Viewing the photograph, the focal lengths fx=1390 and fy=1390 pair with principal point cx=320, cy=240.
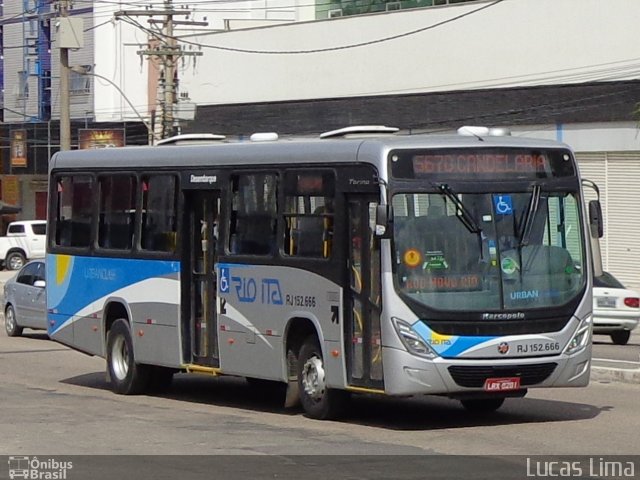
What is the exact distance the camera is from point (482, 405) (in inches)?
577

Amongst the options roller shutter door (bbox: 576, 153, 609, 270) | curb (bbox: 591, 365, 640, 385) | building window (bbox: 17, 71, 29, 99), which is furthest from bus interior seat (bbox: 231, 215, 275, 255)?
building window (bbox: 17, 71, 29, 99)

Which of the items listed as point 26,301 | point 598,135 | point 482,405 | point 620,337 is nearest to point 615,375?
point 482,405

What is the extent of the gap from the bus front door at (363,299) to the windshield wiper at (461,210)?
67 cm

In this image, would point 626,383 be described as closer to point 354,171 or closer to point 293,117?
point 354,171

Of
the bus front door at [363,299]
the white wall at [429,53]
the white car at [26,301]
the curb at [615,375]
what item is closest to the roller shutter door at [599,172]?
the white wall at [429,53]

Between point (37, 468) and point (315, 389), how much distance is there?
12.9ft

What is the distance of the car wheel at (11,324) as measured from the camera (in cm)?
2740

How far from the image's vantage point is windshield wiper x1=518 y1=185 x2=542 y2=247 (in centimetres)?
1335

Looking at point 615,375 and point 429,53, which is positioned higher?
point 429,53

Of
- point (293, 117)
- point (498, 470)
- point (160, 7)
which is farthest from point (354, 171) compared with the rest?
point (160, 7)

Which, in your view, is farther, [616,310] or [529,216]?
[616,310]

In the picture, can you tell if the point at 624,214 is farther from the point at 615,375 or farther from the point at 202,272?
the point at 202,272

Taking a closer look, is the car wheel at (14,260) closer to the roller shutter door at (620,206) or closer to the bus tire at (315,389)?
the roller shutter door at (620,206)

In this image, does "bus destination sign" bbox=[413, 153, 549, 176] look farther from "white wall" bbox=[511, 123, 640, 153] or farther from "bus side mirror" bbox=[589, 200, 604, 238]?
"white wall" bbox=[511, 123, 640, 153]
